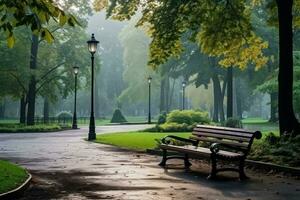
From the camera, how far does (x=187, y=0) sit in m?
18.1

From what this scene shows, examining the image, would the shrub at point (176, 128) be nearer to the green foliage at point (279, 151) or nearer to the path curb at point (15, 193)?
the green foliage at point (279, 151)

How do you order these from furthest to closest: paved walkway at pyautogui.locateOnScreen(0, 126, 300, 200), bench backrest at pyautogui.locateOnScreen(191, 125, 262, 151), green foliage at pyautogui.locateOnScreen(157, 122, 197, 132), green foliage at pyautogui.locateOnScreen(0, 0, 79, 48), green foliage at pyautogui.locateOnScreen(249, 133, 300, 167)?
green foliage at pyautogui.locateOnScreen(157, 122, 197, 132) → green foliage at pyautogui.locateOnScreen(249, 133, 300, 167) → bench backrest at pyautogui.locateOnScreen(191, 125, 262, 151) → paved walkway at pyautogui.locateOnScreen(0, 126, 300, 200) → green foliage at pyautogui.locateOnScreen(0, 0, 79, 48)

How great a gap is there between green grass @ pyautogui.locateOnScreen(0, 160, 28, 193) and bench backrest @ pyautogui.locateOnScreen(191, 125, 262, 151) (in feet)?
15.7

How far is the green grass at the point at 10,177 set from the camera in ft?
30.0

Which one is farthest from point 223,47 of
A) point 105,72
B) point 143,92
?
point 105,72

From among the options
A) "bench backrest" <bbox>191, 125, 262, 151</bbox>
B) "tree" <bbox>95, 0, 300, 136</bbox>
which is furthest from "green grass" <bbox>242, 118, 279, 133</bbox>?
"bench backrest" <bbox>191, 125, 262, 151</bbox>

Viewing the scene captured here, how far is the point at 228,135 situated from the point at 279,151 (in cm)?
176

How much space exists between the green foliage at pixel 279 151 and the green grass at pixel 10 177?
6305 mm

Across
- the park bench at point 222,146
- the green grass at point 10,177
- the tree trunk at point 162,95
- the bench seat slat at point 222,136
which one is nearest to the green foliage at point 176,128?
the park bench at point 222,146

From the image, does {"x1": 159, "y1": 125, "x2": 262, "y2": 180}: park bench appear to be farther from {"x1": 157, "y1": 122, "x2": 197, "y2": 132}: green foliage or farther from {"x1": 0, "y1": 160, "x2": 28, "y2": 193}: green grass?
{"x1": 157, "y1": 122, "x2": 197, "y2": 132}: green foliage

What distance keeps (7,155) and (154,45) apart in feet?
22.1

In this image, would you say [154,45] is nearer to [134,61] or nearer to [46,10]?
[46,10]

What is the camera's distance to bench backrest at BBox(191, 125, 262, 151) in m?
11.6

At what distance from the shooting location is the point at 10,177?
10203 millimetres
